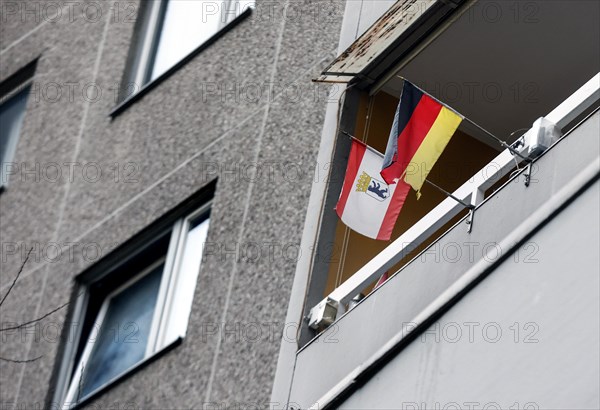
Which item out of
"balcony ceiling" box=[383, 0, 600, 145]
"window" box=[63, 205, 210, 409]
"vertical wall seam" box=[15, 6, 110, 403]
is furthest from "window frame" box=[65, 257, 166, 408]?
"balcony ceiling" box=[383, 0, 600, 145]

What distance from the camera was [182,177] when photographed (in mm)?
11516

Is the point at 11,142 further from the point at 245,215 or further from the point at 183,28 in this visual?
the point at 245,215

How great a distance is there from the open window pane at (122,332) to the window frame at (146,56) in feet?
5.59

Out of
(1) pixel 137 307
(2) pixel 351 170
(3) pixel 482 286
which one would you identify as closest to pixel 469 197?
(3) pixel 482 286

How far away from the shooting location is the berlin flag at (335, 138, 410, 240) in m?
8.90

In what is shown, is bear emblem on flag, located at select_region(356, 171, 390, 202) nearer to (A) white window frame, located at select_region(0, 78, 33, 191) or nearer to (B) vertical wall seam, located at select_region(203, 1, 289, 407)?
(B) vertical wall seam, located at select_region(203, 1, 289, 407)

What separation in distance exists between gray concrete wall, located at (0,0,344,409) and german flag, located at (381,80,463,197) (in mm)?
1529

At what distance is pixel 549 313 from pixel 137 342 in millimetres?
5039

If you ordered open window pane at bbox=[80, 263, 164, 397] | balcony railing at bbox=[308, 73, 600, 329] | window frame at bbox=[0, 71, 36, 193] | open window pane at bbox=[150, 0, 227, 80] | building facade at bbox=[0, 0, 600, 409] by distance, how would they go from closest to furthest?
1. building facade at bbox=[0, 0, 600, 409]
2. balcony railing at bbox=[308, 73, 600, 329]
3. open window pane at bbox=[80, 263, 164, 397]
4. open window pane at bbox=[150, 0, 227, 80]
5. window frame at bbox=[0, 71, 36, 193]

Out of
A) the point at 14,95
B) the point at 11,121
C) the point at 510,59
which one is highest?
the point at 14,95

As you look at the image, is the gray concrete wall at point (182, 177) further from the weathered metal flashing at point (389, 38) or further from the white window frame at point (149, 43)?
the weathered metal flashing at point (389, 38)

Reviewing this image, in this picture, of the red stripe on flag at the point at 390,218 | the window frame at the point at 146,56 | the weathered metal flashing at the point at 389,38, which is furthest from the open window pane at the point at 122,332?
the red stripe on flag at the point at 390,218

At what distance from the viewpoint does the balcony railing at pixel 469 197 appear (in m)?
7.56

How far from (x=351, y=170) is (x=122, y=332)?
312cm
